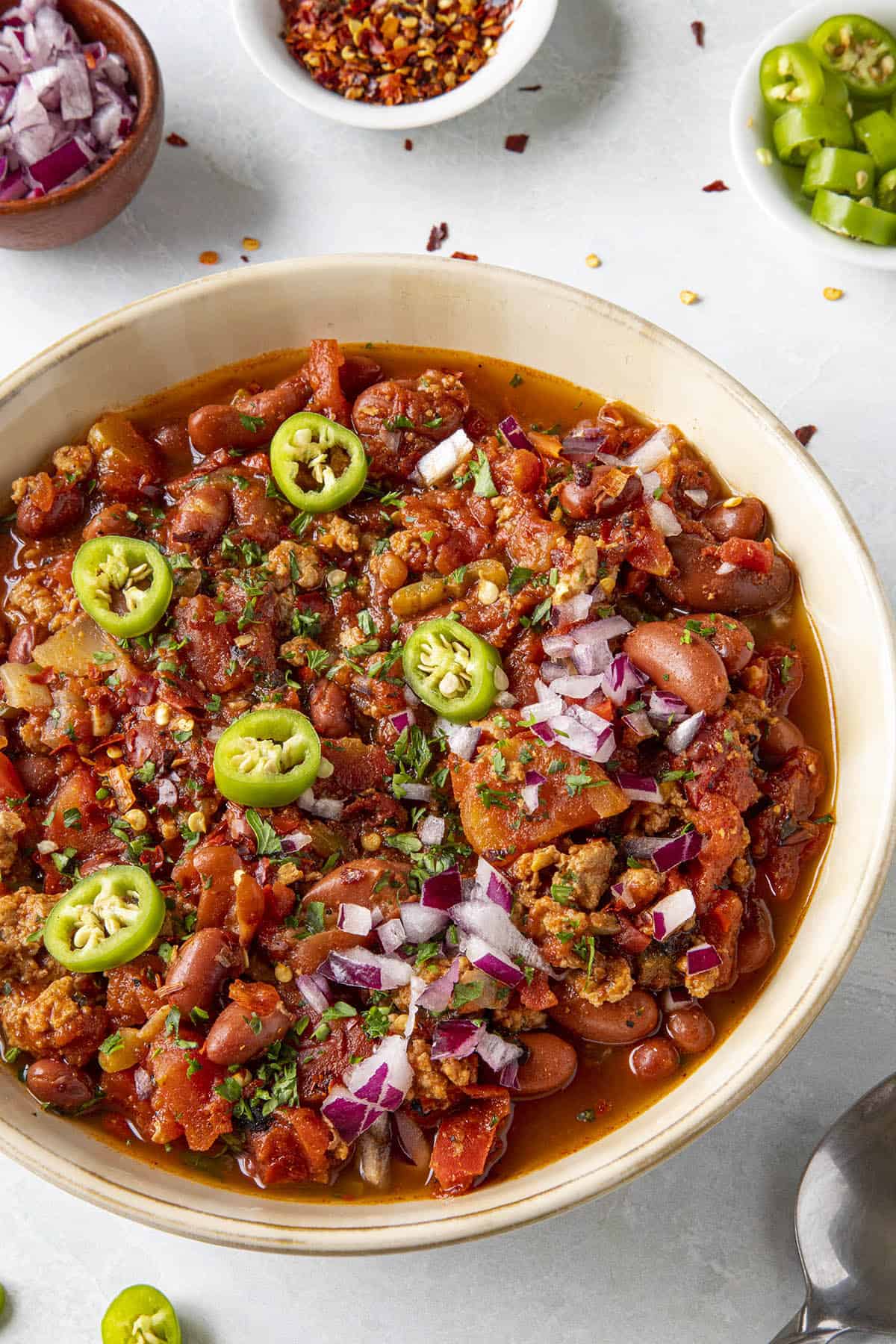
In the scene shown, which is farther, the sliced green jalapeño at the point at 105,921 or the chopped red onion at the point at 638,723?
the chopped red onion at the point at 638,723

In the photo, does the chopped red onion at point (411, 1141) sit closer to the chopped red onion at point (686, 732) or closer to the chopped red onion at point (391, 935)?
the chopped red onion at point (391, 935)

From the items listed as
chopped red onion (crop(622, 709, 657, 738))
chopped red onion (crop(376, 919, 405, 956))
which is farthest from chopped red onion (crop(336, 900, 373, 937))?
chopped red onion (crop(622, 709, 657, 738))

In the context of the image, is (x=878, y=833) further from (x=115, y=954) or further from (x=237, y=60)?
(x=237, y=60)

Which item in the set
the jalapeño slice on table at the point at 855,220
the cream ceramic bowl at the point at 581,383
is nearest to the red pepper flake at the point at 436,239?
the cream ceramic bowl at the point at 581,383

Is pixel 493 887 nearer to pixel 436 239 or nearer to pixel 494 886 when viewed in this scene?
pixel 494 886

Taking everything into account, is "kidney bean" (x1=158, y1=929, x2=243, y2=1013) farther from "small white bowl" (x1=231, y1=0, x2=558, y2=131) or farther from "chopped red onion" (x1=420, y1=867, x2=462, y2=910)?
"small white bowl" (x1=231, y1=0, x2=558, y2=131)

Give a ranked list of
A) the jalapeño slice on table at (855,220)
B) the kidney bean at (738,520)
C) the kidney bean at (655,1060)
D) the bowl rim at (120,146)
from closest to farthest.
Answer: the kidney bean at (655,1060) → the kidney bean at (738,520) → the bowl rim at (120,146) → the jalapeño slice on table at (855,220)

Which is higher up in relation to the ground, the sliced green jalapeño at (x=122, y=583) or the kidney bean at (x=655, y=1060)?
the sliced green jalapeño at (x=122, y=583)
